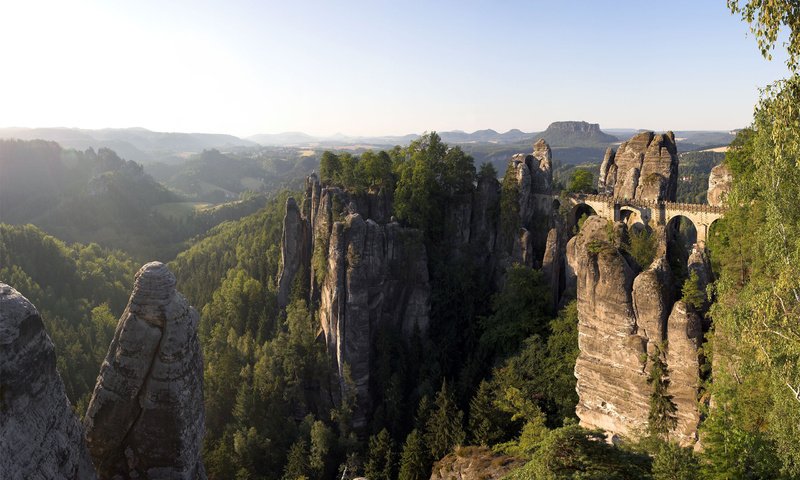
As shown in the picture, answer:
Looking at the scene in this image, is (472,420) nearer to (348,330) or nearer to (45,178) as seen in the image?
(348,330)

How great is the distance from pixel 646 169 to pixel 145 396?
44907 millimetres

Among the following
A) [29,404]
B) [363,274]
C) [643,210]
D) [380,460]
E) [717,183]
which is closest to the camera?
[29,404]

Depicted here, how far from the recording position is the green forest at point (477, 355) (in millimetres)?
14055

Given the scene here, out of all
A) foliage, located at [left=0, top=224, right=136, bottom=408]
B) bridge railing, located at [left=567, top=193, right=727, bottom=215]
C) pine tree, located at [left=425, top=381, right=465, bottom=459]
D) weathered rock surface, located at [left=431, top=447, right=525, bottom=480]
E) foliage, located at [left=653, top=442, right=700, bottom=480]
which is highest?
bridge railing, located at [left=567, top=193, right=727, bottom=215]

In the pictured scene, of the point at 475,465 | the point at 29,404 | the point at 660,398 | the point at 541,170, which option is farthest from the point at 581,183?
the point at 29,404

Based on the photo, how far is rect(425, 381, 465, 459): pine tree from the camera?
1253 inches

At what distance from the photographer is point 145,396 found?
1459 centimetres

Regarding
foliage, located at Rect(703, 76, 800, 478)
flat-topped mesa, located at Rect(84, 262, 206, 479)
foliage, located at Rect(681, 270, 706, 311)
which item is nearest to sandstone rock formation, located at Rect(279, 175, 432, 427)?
foliage, located at Rect(681, 270, 706, 311)

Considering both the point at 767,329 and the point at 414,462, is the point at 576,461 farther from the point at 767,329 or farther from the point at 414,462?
the point at 414,462

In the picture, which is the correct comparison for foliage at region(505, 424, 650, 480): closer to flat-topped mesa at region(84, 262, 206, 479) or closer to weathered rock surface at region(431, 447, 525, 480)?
weathered rock surface at region(431, 447, 525, 480)

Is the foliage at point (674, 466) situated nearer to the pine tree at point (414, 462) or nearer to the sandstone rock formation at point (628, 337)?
the sandstone rock formation at point (628, 337)

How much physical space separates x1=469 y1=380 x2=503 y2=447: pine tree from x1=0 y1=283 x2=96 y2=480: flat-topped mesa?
81.9 feet

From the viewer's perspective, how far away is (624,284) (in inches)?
985

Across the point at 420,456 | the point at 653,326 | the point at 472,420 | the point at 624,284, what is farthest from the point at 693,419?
the point at 420,456
